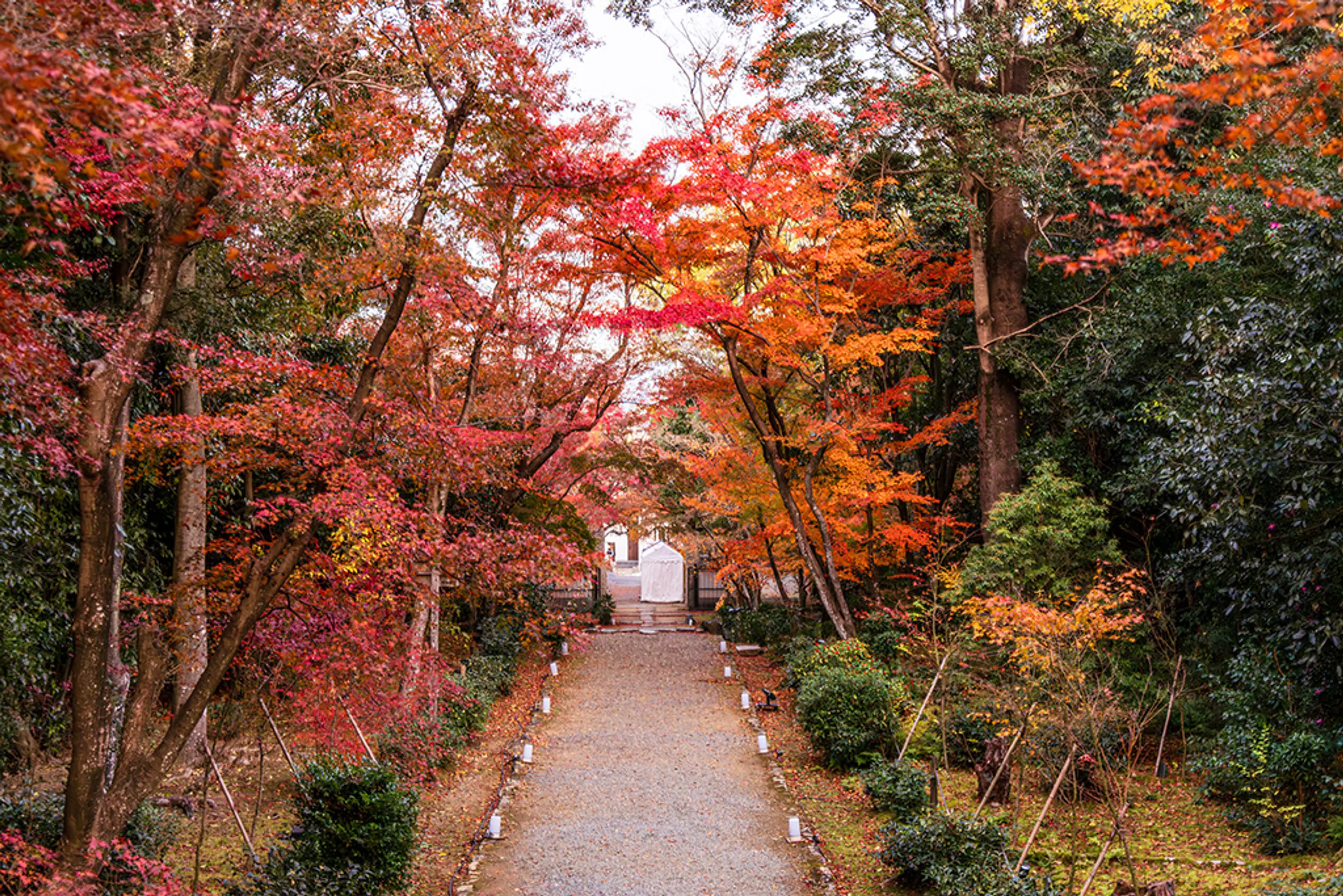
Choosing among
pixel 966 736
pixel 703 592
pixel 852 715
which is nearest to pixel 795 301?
pixel 852 715

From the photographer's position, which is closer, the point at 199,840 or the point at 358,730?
the point at 199,840

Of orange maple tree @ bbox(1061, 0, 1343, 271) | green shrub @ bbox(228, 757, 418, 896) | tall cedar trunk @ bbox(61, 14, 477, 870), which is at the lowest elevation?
green shrub @ bbox(228, 757, 418, 896)

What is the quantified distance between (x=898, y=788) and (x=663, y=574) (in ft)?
71.9

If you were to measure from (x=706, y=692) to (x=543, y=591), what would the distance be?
5.98 metres

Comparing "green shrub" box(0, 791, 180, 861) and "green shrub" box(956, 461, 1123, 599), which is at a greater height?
"green shrub" box(956, 461, 1123, 599)

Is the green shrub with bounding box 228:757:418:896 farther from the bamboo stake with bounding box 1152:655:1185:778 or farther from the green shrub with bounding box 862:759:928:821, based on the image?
the bamboo stake with bounding box 1152:655:1185:778

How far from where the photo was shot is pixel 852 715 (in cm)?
1123

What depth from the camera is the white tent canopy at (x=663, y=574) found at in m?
30.6

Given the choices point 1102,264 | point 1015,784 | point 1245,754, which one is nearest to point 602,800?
point 1015,784

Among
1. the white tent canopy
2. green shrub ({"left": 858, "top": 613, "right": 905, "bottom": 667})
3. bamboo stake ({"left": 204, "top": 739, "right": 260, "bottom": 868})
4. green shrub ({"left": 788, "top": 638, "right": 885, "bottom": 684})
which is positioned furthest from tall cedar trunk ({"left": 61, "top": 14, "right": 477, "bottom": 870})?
the white tent canopy

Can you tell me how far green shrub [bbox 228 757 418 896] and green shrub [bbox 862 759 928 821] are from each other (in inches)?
178

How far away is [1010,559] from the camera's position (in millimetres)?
11820

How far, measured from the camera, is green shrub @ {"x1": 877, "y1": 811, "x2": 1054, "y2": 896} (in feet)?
22.6

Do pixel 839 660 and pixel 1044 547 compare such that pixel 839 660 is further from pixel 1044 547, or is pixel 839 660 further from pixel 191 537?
pixel 191 537
